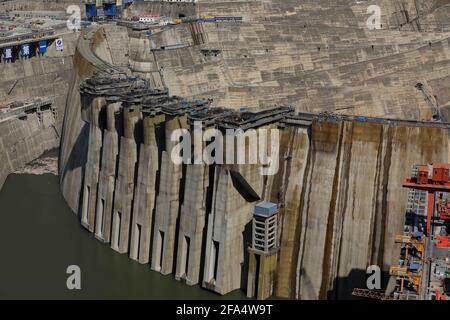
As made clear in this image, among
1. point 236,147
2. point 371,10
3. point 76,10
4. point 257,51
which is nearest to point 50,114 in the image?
point 257,51

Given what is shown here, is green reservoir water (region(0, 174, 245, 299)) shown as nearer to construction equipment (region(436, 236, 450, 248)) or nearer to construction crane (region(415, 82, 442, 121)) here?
construction equipment (region(436, 236, 450, 248))

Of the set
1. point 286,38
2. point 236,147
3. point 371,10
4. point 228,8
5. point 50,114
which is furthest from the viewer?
point 371,10

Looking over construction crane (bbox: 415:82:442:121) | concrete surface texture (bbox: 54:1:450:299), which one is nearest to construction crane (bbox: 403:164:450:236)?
concrete surface texture (bbox: 54:1:450:299)

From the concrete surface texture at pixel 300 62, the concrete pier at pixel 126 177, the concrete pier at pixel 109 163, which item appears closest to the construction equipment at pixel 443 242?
the concrete pier at pixel 126 177

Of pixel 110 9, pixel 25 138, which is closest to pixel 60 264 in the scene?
pixel 25 138

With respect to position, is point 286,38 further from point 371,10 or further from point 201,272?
point 201,272
